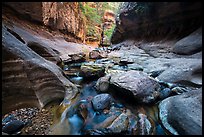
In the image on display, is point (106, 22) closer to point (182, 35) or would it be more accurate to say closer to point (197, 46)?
point (182, 35)

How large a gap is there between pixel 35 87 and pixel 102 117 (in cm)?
123

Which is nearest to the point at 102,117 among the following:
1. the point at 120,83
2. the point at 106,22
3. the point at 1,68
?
the point at 120,83

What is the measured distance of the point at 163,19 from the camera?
7.91 m

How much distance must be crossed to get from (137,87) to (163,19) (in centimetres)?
744

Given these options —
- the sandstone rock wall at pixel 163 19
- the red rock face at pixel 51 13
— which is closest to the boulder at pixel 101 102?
the sandstone rock wall at pixel 163 19

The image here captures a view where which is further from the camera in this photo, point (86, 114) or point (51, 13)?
point (51, 13)

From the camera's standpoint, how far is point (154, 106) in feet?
7.04

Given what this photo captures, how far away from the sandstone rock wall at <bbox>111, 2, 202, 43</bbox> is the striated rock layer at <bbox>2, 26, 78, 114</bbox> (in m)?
6.94

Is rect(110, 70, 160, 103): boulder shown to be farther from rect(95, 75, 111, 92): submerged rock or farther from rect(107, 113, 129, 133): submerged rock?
rect(107, 113, 129, 133): submerged rock

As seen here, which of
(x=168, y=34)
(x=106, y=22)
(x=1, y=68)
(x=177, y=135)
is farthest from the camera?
(x=106, y=22)

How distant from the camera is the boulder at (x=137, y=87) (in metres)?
2.18

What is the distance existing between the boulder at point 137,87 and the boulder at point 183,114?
27 cm

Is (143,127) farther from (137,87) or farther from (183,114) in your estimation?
(137,87)


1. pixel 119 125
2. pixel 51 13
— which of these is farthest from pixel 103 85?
pixel 51 13
